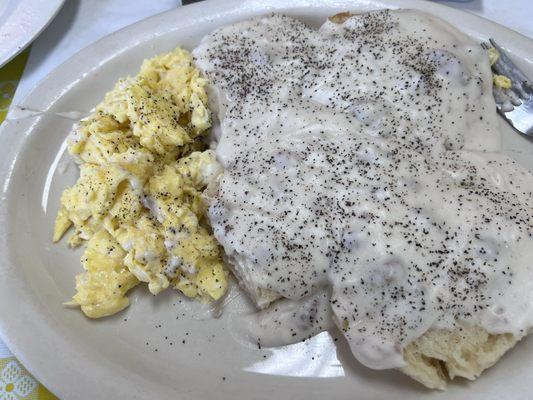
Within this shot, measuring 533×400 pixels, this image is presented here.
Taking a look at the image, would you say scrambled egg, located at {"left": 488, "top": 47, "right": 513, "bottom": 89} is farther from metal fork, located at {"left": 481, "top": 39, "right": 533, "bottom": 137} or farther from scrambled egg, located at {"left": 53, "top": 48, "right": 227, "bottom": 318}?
scrambled egg, located at {"left": 53, "top": 48, "right": 227, "bottom": 318}

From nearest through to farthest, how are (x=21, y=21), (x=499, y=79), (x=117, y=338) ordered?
1. (x=117, y=338)
2. (x=499, y=79)
3. (x=21, y=21)

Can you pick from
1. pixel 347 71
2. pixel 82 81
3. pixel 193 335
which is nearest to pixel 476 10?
pixel 347 71

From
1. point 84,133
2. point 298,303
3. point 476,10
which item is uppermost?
point 476,10

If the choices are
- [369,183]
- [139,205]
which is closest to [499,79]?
[369,183]

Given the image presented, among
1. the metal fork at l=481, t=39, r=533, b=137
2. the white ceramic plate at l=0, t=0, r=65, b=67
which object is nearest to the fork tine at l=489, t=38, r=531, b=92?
the metal fork at l=481, t=39, r=533, b=137

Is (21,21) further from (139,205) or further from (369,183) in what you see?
(369,183)

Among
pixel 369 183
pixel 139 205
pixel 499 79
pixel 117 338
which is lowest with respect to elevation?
pixel 117 338

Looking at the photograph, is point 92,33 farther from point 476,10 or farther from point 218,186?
point 476,10

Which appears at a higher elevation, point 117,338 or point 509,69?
point 509,69
